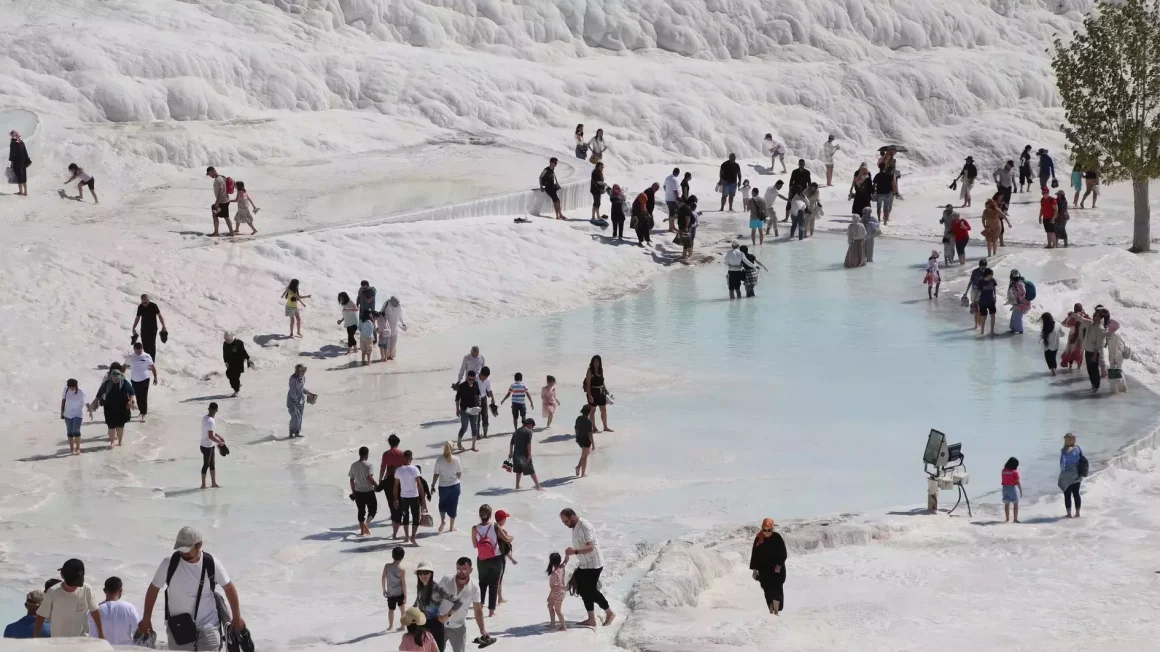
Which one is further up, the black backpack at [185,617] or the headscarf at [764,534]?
the black backpack at [185,617]

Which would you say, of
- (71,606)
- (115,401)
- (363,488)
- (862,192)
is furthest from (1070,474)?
(862,192)

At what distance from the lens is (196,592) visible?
29.6ft

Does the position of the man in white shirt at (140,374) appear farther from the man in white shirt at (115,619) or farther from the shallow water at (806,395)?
the man in white shirt at (115,619)

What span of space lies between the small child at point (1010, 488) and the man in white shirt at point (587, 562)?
17.5 ft

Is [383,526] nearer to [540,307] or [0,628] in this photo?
[0,628]

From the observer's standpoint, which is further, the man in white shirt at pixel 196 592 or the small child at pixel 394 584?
the small child at pixel 394 584

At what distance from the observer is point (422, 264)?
26.8 meters

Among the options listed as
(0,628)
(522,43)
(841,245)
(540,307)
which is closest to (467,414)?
(0,628)

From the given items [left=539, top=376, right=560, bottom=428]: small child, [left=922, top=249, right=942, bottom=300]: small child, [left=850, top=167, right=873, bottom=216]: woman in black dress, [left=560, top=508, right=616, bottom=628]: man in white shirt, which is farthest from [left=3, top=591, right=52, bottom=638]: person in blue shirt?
[left=850, top=167, right=873, bottom=216]: woman in black dress

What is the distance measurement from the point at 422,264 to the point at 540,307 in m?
2.24

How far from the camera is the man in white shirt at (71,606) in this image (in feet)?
30.2

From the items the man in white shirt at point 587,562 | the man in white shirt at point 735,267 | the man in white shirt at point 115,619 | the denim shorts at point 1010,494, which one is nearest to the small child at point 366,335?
the man in white shirt at point 735,267

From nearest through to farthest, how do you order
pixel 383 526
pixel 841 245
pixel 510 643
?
1. pixel 510 643
2. pixel 383 526
3. pixel 841 245

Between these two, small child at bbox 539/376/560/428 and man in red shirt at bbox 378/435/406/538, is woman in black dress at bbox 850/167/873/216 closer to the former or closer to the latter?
small child at bbox 539/376/560/428
